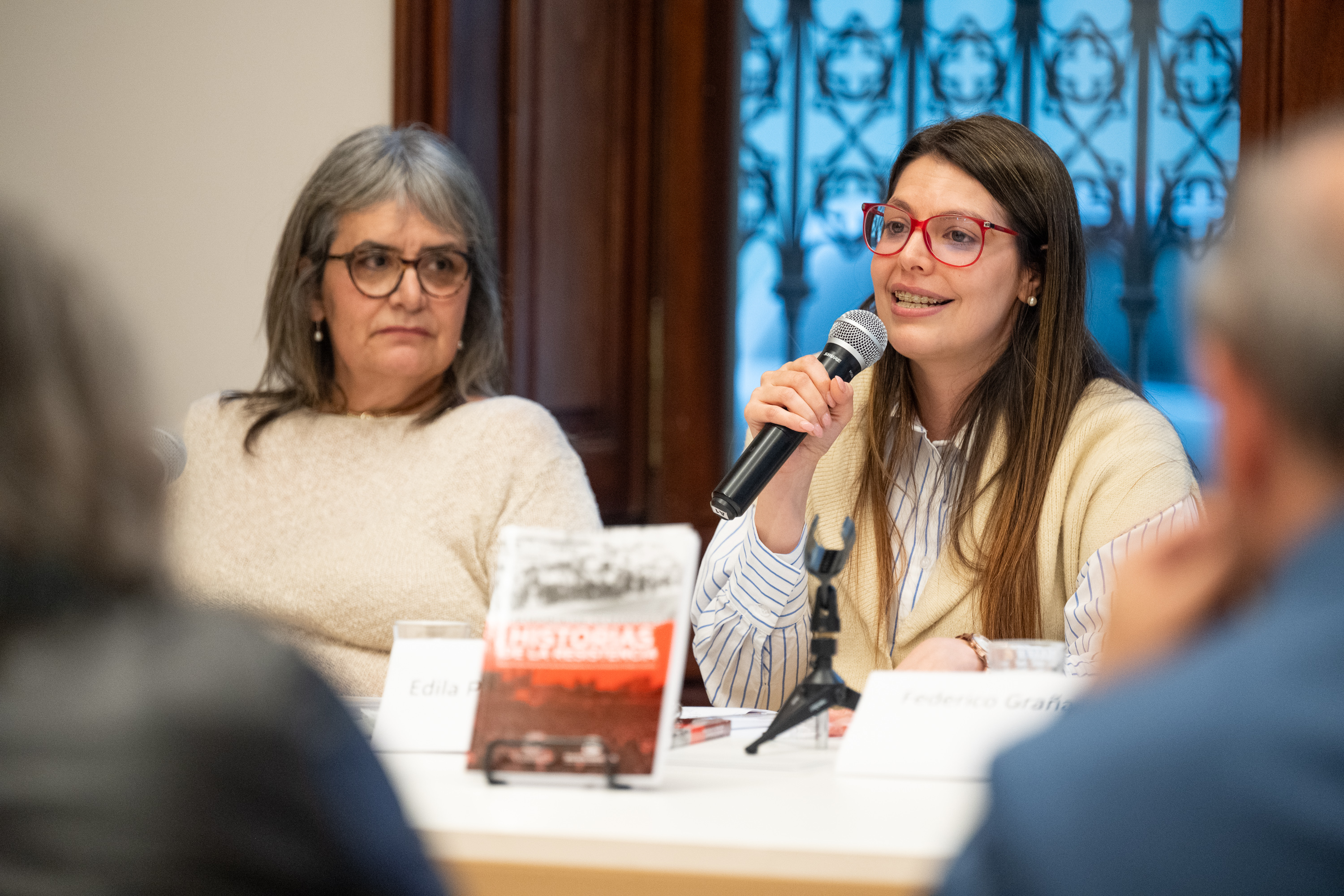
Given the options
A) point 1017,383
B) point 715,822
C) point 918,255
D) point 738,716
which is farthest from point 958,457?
point 715,822

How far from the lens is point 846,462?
1910 mm

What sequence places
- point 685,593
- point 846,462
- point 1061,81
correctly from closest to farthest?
1. point 685,593
2. point 846,462
3. point 1061,81

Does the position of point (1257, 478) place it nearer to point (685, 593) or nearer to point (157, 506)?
A: point (157, 506)

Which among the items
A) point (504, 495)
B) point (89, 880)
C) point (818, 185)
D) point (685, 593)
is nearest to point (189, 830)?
point (89, 880)

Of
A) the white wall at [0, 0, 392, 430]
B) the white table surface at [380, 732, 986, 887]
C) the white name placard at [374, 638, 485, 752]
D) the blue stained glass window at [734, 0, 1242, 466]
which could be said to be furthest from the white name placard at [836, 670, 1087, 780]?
the white wall at [0, 0, 392, 430]

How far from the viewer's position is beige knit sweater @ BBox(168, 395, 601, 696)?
72.9 inches

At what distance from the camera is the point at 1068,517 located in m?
1.68

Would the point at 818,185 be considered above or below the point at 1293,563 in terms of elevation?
above

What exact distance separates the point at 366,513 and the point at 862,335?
31.1 inches

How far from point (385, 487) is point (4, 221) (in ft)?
4.51

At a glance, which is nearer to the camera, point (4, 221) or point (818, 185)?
point (4, 221)

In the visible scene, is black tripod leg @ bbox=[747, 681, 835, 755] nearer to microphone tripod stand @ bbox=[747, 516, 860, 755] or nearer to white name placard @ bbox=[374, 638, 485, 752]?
microphone tripod stand @ bbox=[747, 516, 860, 755]

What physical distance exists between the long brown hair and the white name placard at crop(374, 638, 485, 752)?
700 mm

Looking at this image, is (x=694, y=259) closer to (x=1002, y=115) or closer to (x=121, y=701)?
(x=1002, y=115)
